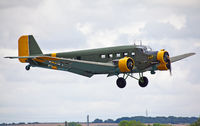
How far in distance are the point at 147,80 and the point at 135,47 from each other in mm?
4197

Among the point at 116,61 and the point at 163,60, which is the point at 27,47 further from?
the point at 163,60

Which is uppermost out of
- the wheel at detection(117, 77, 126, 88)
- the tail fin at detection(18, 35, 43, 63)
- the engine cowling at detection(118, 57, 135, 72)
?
the tail fin at detection(18, 35, 43, 63)

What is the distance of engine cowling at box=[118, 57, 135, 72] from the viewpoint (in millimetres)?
38875

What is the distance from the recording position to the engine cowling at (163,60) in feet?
132

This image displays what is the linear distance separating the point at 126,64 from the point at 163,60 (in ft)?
12.5

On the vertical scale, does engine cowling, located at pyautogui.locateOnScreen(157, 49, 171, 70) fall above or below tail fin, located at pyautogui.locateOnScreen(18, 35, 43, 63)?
below

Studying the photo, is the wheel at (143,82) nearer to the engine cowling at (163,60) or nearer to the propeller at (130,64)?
the engine cowling at (163,60)

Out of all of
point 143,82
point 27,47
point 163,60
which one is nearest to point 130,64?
point 163,60

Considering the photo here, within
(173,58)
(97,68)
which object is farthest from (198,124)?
(97,68)

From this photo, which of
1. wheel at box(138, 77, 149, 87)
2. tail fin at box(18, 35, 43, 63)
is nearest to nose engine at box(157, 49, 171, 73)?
wheel at box(138, 77, 149, 87)

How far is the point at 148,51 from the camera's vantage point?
40.8 metres

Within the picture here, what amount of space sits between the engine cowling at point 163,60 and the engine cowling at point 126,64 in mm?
2788

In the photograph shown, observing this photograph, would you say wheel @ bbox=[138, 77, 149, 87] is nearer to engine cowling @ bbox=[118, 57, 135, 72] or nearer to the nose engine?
the nose engine

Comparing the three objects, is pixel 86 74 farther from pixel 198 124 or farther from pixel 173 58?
pixel 198 124
